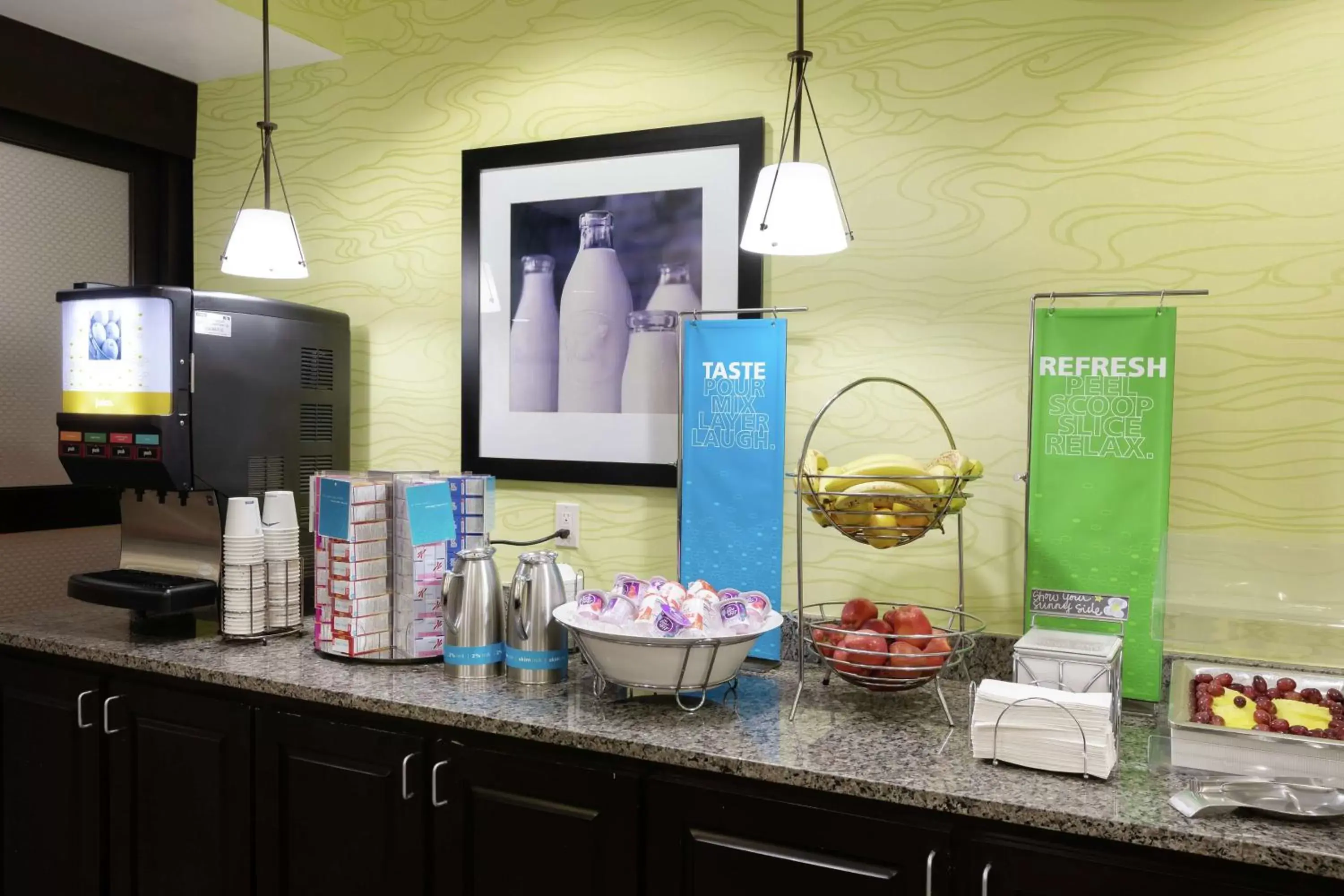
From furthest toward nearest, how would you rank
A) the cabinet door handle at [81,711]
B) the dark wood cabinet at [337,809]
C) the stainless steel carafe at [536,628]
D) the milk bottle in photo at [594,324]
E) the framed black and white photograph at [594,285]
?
1. the milk bottle in photo at [594,324]
2. the framed black and white photograph at [594,285]
3. the cabinet door handle at [81,711]
4. the stainless steel carafe at [536,628]
5. the dark wood cabinet at [337,809]

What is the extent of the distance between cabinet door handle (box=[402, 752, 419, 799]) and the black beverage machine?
703 mm

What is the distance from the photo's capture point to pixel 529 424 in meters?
2.50

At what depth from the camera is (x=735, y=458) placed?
2.11 m

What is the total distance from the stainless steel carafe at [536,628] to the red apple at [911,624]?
2.02 feet

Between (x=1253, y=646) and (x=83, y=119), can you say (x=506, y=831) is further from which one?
(x=83, y=119)

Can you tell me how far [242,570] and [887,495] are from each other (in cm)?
137

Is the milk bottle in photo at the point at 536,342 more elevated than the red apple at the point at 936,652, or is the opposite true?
the milk bottle in photo at the point at 536,342

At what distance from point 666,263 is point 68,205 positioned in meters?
1.68

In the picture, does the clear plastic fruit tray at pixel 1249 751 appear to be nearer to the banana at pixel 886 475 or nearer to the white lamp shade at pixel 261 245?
the banana at pixel 886 475

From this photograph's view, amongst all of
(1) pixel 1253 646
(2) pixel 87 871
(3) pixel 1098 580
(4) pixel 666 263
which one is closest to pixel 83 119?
(4) pixel 666 263

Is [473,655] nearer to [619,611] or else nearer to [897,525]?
[619,611]

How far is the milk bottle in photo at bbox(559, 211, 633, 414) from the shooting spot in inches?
93.4

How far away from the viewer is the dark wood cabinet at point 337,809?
5.89ft

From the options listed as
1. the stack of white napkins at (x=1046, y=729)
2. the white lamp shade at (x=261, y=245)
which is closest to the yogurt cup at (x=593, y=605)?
the stack of white napkins at (x=1046, y=729)
